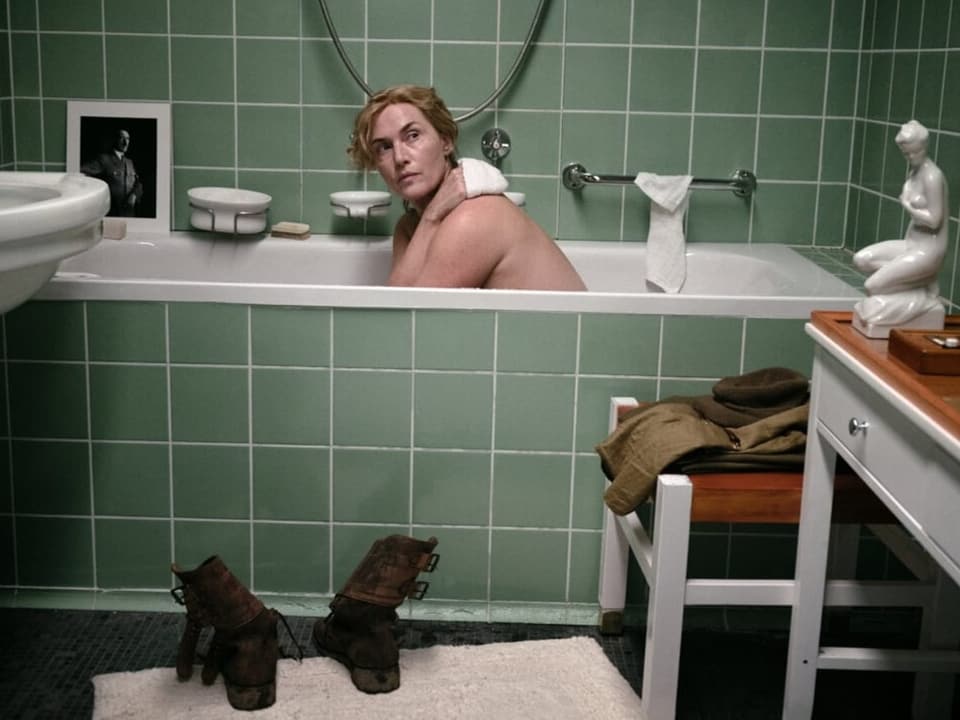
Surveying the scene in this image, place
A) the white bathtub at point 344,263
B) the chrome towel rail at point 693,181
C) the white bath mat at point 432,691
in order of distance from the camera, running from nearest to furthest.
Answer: the white bath mat at point 432,691 < the white bathtub at point 344,263 < the chrome towel rail at point 693,181

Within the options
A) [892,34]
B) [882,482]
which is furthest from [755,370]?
[892,34]

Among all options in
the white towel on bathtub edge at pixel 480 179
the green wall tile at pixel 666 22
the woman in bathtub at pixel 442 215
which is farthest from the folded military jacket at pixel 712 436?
the green wall tile at pixel 666 22

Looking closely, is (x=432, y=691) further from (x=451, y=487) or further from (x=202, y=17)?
(x=202, y=17)

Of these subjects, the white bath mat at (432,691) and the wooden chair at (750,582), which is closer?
the wooden chair at (750,582)

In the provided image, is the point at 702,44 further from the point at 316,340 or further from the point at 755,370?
the point at 316,340

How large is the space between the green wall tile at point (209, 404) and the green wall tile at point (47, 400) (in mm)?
173

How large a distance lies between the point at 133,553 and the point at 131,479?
0.49 ft

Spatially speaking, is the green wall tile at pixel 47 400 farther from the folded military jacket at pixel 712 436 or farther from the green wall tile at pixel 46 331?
the folded military jacket at pixel 712 436

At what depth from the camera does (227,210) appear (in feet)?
9.75

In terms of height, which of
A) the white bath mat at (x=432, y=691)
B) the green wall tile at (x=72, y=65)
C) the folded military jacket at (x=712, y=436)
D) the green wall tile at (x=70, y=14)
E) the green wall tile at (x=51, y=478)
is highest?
the green wall tile at (x=70, y=14)

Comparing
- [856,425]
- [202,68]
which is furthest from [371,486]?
[202,68]

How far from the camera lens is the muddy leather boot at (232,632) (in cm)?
204

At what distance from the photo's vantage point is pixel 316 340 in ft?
7.51

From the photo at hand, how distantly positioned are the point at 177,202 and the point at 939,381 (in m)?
2.17
